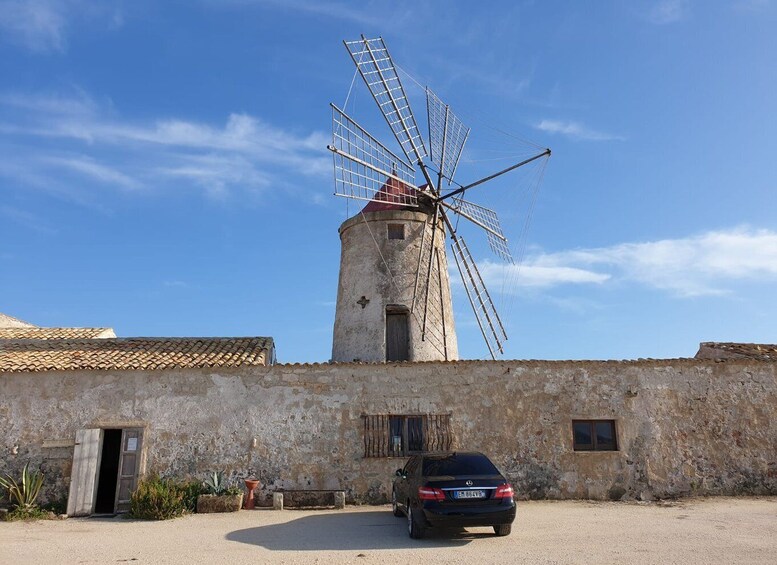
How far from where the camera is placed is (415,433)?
12930 millimetres

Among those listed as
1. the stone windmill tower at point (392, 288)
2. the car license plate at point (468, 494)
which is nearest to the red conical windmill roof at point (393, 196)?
the stone windmill tower at point (392, 288)

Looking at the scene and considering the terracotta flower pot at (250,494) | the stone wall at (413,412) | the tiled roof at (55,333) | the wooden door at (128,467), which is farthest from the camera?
the tiled roof at (55,333)

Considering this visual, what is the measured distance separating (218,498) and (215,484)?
0.43 m

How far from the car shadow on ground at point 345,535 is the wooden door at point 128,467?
418cm

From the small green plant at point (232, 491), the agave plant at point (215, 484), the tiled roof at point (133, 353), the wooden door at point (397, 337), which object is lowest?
the small green plant at point (232, 491)

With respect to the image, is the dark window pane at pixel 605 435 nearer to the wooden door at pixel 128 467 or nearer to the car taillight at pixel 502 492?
the car taillight at pixel 502 492

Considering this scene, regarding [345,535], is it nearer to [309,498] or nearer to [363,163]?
[309,498]

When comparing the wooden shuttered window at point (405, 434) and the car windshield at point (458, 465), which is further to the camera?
the wooden shuttered window at point (405, 434)

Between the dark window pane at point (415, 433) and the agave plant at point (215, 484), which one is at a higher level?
the dark window pane at point (415, 433)

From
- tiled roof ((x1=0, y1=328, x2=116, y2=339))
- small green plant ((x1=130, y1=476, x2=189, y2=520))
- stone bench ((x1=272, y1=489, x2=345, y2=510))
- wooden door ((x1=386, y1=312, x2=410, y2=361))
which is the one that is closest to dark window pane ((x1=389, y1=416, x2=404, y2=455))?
stone bench ((x1=272, y1=489, x2=345, y2=510))

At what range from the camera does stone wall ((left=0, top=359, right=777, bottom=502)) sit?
12531mm

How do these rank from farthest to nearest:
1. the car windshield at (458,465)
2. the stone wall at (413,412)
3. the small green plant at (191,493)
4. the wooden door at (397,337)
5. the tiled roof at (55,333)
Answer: the tiled roof at (55,333) → the wooden door at (397,337) → the stone wall at (413,412) → the small green plant at (191,493) → the car windshield at (458,465)

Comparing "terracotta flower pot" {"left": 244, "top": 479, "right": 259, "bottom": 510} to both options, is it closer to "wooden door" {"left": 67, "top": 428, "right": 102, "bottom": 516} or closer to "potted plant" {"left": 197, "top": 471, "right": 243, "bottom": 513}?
"potted plant" {"left": 197, "top": 471, "right": 243, "bottom": 513}

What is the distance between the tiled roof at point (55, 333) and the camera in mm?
18122
